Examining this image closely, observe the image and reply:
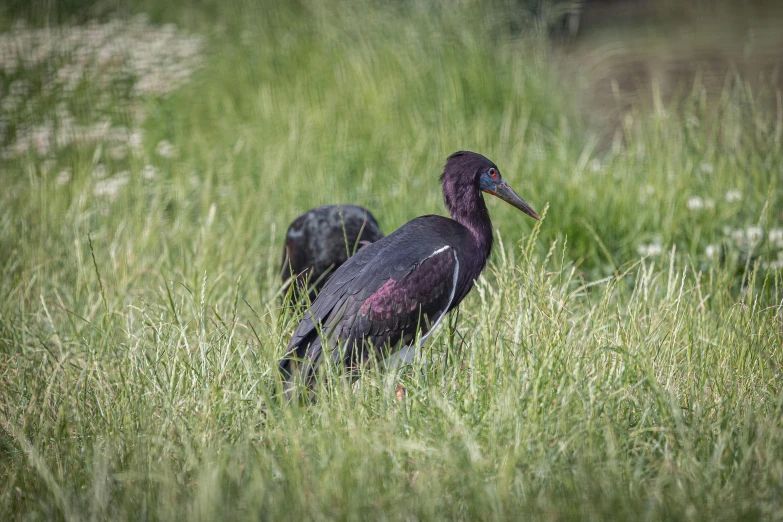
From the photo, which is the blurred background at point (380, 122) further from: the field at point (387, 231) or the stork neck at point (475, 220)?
the stork neck at point (475, 220)

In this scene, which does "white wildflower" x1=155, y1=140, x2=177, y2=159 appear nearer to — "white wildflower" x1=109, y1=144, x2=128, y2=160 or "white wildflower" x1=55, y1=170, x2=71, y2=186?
"white wildflower" x1=109, y1=144, x2=128, y2=160

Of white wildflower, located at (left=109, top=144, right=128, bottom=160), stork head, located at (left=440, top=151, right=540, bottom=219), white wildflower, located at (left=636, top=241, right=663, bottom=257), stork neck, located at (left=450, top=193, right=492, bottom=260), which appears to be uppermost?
stork head, located at (left=440, top=151, right=540, bottom=219)

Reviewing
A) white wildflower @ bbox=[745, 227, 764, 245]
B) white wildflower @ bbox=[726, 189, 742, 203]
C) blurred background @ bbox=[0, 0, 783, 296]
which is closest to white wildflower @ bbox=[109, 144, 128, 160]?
blurred background @ bbox=[0, 0, 783, 296]

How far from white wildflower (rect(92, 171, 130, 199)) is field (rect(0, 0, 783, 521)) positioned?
0.8 inches

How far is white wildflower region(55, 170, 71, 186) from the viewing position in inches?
197

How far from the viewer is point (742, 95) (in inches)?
176

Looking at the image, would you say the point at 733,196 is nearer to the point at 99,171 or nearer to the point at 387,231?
the point at 387,231

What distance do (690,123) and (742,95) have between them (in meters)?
0.31

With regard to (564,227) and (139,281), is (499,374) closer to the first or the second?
(564,227)

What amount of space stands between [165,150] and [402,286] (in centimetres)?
326

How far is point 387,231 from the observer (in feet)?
14.1

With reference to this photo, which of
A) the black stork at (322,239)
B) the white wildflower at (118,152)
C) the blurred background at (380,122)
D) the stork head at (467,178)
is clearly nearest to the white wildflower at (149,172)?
the blurred background at (380,122)

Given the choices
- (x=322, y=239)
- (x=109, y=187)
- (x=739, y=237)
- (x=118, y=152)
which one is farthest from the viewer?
(x=118, y=152)

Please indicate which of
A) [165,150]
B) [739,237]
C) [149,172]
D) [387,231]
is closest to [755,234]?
[739,237]
